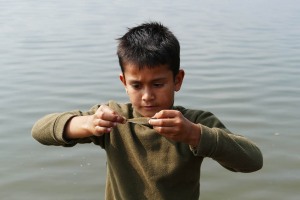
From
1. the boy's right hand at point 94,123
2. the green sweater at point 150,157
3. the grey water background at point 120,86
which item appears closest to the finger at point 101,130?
the boy's right hand at point 94,123

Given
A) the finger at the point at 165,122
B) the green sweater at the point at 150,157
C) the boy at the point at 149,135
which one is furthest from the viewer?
the green sweater at the point at 150,157

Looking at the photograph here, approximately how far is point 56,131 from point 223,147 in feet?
2.64

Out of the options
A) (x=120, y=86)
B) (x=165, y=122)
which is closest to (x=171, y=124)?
(x=165, y=122)

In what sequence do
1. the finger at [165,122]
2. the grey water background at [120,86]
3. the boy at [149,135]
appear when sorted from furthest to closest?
the grey water background at [120,86] → the boy at [149,135] → the finger at [165,122]

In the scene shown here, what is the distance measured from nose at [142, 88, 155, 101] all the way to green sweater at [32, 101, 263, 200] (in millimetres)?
174

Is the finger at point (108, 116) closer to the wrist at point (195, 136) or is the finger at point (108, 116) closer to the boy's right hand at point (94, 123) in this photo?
the boy's right hand at point (94, 123)

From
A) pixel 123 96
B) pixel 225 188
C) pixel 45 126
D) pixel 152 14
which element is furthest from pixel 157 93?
pixel 152 14

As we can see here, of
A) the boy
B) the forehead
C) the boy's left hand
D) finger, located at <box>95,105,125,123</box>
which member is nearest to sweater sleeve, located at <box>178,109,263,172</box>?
the boy

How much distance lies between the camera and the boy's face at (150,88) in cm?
249

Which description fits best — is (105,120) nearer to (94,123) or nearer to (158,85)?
(94,123)

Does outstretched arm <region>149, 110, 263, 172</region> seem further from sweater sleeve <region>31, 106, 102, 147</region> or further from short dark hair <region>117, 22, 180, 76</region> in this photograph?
sweater sleeve <region>31, 106, 102, 147</region>

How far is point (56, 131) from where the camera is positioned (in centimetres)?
267

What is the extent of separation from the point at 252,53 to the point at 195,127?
785 cm

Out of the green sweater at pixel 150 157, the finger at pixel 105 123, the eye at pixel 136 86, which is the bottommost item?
the green sweater at pixel 150 157
